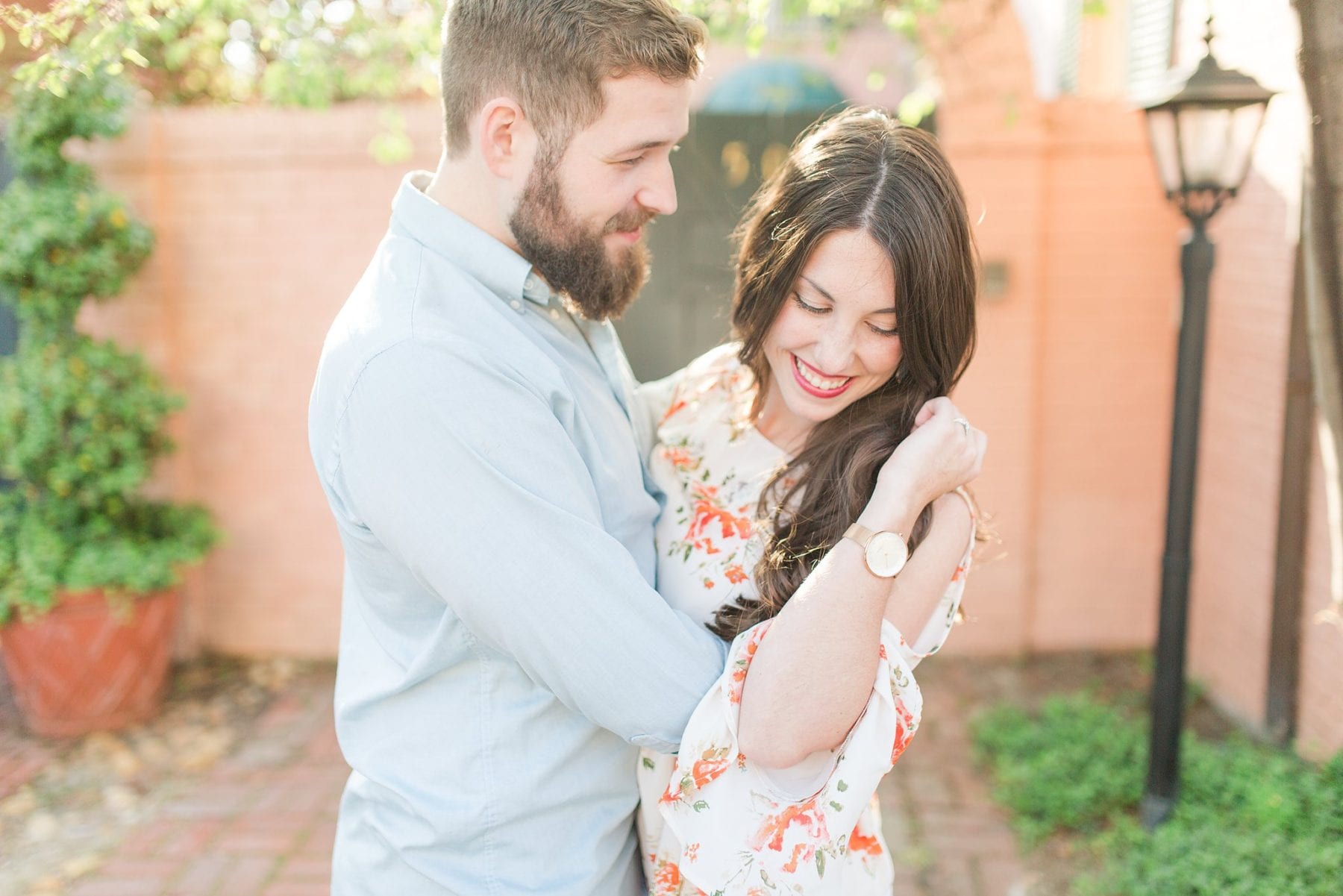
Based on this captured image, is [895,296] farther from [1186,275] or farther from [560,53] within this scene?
[1186,275]

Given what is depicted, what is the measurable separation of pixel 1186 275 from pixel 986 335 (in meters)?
1.50

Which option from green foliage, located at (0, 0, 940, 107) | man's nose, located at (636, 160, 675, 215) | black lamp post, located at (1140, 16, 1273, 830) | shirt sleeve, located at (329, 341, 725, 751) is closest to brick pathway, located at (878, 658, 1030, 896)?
black lamp post, located at (1140, 16, 1273, 830)

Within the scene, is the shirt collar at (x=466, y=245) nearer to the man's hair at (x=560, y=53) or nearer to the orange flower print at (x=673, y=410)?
the man's hair at (x=560, y=53)

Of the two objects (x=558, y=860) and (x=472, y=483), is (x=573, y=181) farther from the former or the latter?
(x=558, y=860)

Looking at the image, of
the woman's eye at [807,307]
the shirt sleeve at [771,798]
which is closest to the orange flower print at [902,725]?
the shirt sleeve at [771,798]

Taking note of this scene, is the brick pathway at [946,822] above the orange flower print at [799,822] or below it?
below

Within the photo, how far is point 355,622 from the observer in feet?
5.61

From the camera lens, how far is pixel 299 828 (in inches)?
143

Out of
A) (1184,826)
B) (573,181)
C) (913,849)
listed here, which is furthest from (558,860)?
(1184,826)

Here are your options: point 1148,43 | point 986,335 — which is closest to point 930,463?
point 986,335

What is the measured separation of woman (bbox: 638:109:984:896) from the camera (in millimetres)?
1437

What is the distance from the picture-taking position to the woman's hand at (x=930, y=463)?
1.59 m

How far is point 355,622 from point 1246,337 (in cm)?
377

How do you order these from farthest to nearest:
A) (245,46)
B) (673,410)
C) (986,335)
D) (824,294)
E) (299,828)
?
(986,335) → (245,46) → (299,828) → (673,410) → (824,294)
